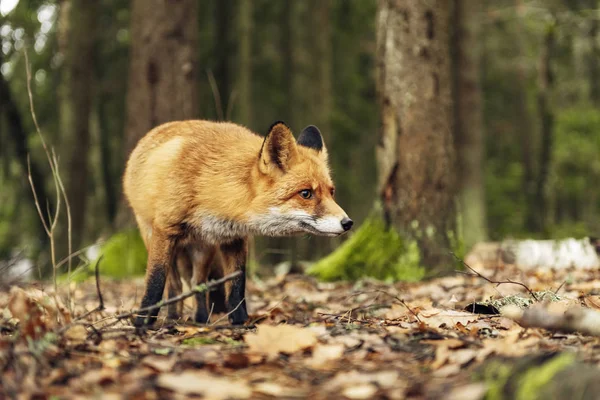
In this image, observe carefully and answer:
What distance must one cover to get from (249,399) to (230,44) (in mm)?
17699

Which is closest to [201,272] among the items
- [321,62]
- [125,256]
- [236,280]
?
[236,280]

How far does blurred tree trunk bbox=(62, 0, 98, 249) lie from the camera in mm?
15344

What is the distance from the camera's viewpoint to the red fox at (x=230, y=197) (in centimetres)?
556

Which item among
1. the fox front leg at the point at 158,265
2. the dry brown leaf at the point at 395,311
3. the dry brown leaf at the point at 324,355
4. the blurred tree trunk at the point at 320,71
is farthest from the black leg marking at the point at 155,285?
the blurred tree trunk at the point at 320,71

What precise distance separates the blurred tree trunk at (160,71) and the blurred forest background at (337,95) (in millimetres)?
23

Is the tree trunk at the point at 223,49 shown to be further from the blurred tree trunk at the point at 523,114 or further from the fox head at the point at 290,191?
the fox head at the point at 290,191

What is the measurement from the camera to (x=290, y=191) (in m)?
5.59

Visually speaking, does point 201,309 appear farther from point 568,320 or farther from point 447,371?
point 568,320

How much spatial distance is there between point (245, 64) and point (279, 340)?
49.4 ft

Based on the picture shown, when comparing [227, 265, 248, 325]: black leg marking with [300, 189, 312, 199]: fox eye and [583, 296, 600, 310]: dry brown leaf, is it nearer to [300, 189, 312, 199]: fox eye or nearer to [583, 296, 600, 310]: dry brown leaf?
[300, 189, 312, 199]: fox eye

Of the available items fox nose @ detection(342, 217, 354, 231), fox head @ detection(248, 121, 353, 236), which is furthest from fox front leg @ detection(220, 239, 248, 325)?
fox nose @ detection(342, 217, 354, 231)

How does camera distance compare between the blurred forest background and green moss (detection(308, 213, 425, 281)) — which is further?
the blurred forest background

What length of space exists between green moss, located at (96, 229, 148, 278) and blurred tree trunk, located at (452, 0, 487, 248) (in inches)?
300

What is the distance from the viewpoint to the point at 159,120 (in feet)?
34.7
